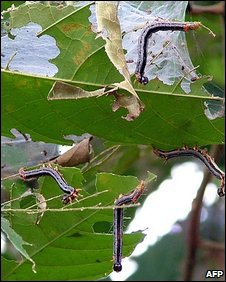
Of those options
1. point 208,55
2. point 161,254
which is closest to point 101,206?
point 208,55

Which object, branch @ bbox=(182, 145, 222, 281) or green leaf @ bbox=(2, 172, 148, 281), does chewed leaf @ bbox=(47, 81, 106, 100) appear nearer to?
green leaf @ bbox=(2, 172, 148, 281)

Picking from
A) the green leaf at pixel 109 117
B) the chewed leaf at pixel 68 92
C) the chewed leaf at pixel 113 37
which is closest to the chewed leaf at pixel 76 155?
the green leaf at pixel 109 117

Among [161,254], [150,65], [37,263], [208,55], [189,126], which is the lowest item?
[37,263]

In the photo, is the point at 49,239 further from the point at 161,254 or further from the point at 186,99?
the point at 161,254

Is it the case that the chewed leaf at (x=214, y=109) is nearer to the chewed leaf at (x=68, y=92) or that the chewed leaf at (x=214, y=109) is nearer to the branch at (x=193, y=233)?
the chewed leaf at (x=68, y=92)

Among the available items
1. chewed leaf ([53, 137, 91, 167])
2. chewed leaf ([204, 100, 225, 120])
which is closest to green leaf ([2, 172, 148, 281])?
chewed leaf ([53, 137, 91, 167])
